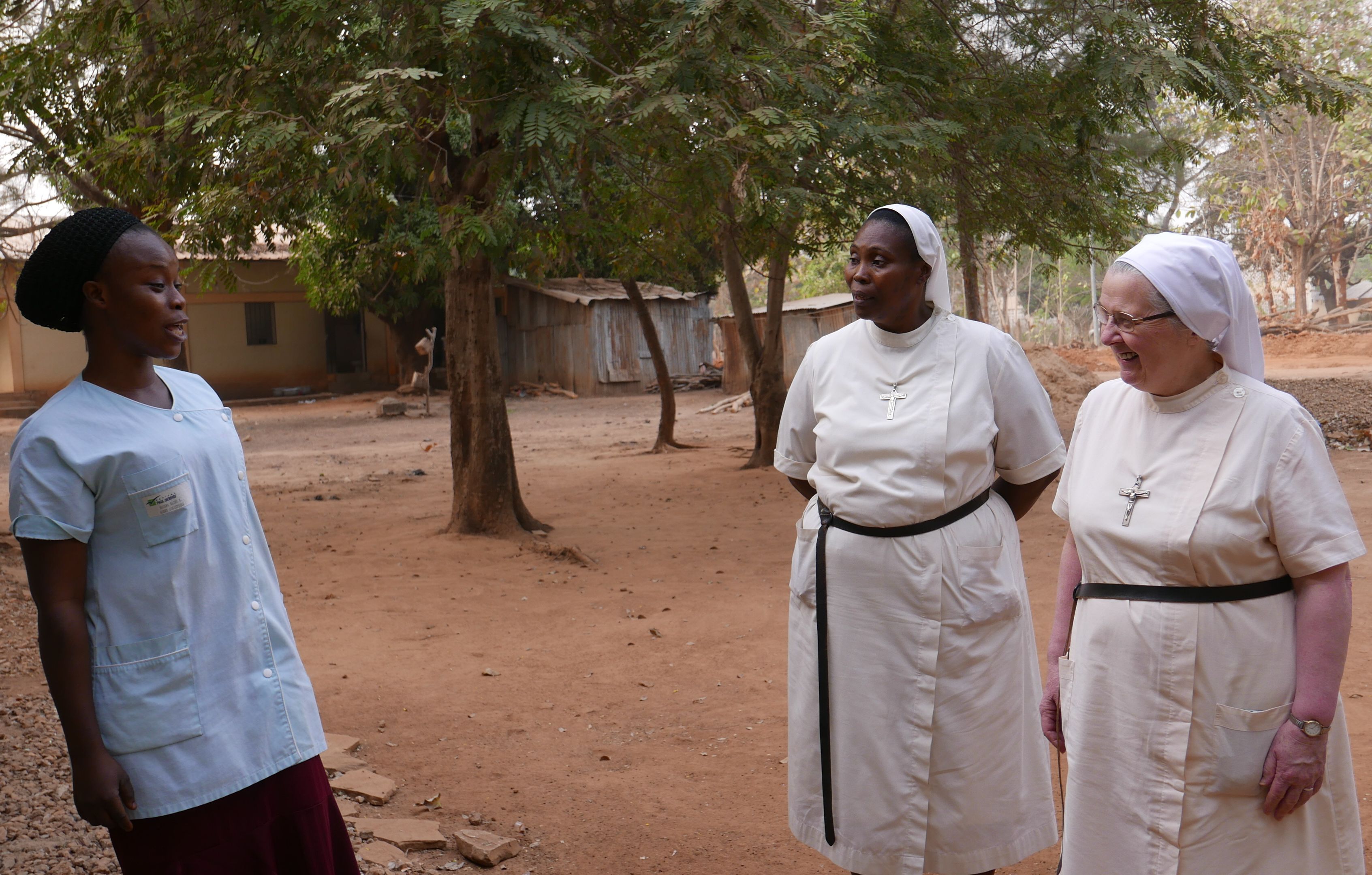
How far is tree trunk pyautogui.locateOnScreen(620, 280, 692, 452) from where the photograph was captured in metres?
13.7

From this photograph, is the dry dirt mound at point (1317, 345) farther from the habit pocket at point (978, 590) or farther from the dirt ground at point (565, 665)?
the habit pocket at point (978, 590)

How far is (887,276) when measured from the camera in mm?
2771

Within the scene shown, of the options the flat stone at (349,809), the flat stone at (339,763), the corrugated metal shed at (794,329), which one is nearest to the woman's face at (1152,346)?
the flat stone at (349,809)

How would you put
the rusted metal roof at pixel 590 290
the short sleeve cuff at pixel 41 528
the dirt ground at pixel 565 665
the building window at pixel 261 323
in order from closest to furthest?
the short sleeve cuff at pixel 41 528, the dirt ground at pixel 565 665, the building window at pixel 261 323, the rusted metal roof at pixel 590 290

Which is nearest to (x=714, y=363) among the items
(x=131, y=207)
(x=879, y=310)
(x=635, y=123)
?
(x=131, y=207)

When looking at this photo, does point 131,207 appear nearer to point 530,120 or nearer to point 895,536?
point 530,120

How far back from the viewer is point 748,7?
5.59 m

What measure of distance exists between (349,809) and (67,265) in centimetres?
255

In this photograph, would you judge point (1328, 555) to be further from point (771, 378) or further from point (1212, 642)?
point (771, 378)

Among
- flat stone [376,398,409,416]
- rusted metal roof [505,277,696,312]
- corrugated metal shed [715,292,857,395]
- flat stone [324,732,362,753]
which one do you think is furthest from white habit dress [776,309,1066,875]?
rusted metal roof [505,277,696,312]

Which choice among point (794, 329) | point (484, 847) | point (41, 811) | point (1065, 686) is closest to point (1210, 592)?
point (1065, 686)

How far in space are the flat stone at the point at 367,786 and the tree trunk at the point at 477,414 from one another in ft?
15.6

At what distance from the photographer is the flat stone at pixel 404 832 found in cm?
362

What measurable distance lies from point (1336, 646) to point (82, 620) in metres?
2.16
